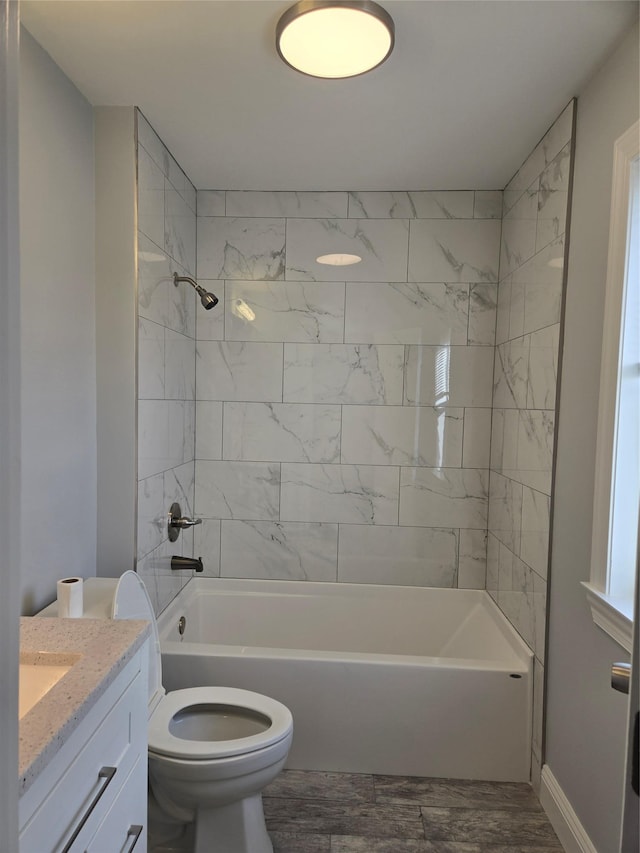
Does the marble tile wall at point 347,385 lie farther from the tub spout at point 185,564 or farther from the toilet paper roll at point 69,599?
the toilet paper roll at point 69,599

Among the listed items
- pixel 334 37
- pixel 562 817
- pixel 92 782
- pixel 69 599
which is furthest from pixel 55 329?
pixel 562 817

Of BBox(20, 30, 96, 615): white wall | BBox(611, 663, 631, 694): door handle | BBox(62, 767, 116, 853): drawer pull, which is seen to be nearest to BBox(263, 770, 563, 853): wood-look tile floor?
BBox(62, 767, 116, 853): drawer pull

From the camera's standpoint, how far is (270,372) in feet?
9.97

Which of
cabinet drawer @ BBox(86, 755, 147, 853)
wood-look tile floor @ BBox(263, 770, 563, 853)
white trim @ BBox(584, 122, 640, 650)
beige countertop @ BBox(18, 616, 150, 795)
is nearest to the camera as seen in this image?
beige countertop @ BBox(18, 616, 150, 795)

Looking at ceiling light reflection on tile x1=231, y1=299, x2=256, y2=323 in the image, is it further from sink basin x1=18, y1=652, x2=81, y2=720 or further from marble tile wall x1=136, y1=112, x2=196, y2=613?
sink basin x1=18, y1=652, x2=81, y2=720

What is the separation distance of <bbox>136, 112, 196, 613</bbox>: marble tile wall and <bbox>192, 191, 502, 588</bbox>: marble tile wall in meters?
0.16

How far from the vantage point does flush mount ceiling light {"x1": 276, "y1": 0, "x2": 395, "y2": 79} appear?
4.86 feet

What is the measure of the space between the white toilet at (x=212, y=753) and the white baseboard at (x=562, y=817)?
0.96m

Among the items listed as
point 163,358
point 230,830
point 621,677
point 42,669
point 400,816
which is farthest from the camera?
point 163,358

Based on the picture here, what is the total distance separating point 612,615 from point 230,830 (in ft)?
4.37

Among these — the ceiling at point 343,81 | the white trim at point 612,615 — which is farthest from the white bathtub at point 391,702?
A: the ceiling at point 343,81

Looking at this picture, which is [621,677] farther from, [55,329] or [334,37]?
[55,329]

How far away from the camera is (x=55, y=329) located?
1858 millimetres

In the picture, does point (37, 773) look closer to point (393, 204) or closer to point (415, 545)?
point (415, 545)
